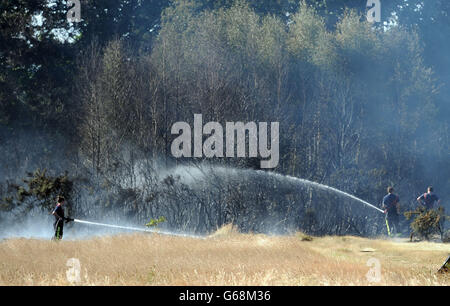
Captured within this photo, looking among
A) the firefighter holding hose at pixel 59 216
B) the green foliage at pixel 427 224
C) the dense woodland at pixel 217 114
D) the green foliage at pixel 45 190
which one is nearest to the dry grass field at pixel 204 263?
the firefighter holding hose at pixel 59 216

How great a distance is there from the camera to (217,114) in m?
27.0

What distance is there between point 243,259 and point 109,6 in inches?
1090

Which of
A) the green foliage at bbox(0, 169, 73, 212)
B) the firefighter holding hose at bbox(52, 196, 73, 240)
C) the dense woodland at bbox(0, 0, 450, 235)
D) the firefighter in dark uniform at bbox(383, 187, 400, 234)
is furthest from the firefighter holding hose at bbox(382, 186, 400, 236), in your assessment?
the green foliage at bbox(0, 169, 73, 212)

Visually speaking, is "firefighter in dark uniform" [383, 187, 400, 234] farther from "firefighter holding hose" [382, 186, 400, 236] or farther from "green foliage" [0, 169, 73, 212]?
"green foliage" [0, 169, 73, 212]

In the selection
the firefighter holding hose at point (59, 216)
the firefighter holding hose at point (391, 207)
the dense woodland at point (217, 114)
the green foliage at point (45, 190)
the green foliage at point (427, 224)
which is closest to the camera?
the firefighter holding hose at point (59, 216)

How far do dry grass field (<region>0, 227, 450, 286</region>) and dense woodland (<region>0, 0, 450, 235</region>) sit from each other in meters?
9.08

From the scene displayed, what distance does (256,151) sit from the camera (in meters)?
27.2

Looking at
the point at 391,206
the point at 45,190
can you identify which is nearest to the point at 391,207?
the point at 391,206

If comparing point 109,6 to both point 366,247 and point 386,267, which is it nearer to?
point 366,247

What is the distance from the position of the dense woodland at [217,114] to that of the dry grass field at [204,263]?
908 cm

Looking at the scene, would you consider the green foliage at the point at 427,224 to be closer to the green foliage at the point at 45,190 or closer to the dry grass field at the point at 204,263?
the dry grass field at the point at 204,263

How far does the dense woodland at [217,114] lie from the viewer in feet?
89.7

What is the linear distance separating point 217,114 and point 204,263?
1467 cm

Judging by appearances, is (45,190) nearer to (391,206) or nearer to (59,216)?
(59,216)
